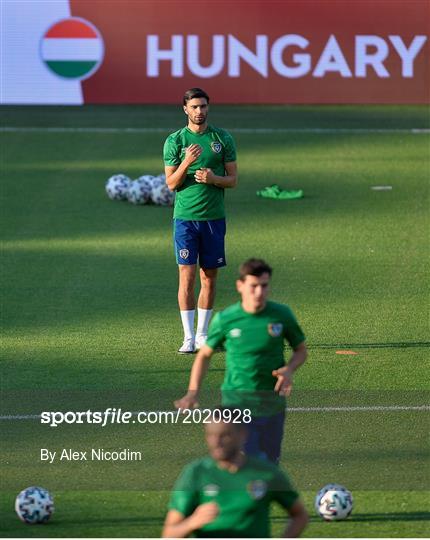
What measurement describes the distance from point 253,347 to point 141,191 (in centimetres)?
1524

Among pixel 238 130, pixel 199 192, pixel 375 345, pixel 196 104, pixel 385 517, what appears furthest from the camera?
pixel 238 130

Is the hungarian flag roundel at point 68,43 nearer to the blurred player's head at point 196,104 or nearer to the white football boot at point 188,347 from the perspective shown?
the white football boot at point 188,347

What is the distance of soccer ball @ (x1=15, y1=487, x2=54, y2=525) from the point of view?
1074cm

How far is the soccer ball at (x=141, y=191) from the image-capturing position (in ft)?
82.9

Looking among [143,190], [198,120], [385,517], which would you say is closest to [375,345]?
[198,120]

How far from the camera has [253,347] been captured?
10.2 m

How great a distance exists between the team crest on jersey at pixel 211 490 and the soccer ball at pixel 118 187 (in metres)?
17.5

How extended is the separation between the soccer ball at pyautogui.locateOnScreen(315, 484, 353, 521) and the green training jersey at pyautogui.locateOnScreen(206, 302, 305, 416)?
0.89 metres

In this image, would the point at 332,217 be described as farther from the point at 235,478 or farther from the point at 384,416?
the point at 235,478

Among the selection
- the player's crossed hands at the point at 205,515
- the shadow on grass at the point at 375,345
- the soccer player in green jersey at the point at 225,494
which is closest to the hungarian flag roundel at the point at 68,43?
the shadow on grass at the point at 375,345

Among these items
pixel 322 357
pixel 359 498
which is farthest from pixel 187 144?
pixel 359 498

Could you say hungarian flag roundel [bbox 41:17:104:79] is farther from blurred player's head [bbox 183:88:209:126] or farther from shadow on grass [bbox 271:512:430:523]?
shadow on grass [bbox 271:512:430:523]

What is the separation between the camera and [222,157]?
50.4ft

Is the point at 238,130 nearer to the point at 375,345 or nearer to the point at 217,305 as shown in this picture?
the point at 217,305
